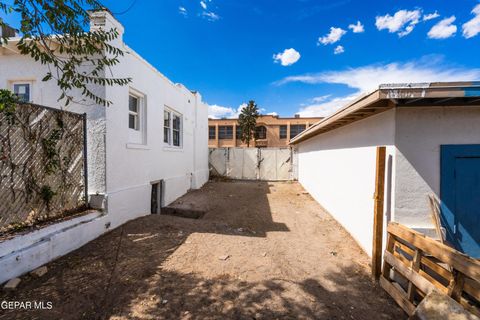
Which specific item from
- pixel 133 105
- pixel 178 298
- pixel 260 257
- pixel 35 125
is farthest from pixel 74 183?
pixel 260 257

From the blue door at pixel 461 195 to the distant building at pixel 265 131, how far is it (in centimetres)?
3179

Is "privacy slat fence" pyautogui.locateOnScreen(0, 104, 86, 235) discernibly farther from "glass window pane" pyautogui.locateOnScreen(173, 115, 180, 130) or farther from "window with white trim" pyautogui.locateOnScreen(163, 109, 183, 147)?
"glass window pane" pyautogui.locateOnScreen(173, 115, 180, 130)

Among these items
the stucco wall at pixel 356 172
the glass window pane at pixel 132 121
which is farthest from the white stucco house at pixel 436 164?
the glass window pane at pixel 132 121

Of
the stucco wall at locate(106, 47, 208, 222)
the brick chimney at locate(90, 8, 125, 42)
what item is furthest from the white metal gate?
the brick chimney at locate(90, 8, 125, 42)

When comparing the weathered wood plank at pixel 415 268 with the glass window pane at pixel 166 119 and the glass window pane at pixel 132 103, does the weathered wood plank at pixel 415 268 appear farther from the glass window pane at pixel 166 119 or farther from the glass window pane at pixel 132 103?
the glass window pane at pixel 166 119

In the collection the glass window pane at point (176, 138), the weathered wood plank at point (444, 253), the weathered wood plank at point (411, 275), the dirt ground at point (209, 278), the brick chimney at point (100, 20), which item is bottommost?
the dirt ground at point (209, 278)

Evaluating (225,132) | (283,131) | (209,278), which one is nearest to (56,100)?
(209,278)

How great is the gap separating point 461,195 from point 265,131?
1307 inches

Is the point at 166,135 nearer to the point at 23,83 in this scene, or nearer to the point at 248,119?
the point at 23,83

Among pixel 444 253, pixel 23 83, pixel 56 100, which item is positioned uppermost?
pixel 23 83

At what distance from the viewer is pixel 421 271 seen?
2.76m

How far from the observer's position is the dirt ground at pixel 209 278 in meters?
2.67

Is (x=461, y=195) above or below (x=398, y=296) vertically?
above

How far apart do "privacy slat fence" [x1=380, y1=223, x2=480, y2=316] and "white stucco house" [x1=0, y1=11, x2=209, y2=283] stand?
497 cm
